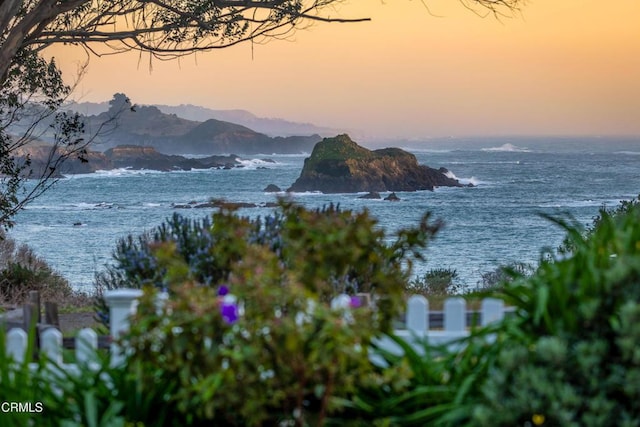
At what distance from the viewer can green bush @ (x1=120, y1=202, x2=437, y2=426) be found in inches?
143

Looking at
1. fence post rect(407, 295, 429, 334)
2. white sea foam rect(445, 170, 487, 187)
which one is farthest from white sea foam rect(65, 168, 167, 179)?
fence post rect(407, 295, 429, 334)

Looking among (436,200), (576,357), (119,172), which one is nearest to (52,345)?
(576,357)

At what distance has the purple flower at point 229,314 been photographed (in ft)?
12.2

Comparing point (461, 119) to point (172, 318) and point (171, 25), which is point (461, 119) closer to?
point (171, 25)

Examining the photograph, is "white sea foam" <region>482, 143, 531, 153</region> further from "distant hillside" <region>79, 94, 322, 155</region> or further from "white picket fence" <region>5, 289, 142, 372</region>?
"white picket fence" <region>5, 289, 142, 372</region>

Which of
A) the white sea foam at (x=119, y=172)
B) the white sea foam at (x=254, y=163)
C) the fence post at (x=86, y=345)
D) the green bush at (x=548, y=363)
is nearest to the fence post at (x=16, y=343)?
the fence post at (x=86, y=345)

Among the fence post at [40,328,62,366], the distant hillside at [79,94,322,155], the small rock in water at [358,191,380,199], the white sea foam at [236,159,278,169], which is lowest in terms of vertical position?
the small rock in water at [358,191,380,199]

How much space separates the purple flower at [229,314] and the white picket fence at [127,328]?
0.81 m

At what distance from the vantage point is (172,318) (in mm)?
3727

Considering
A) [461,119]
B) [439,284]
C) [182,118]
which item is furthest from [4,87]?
[182,118]

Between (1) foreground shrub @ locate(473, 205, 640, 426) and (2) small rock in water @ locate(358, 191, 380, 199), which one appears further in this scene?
(2) small rock in water @ locate(358, 191, 380, 199)

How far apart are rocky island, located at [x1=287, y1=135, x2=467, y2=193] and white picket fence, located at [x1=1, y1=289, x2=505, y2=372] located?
1807 inches

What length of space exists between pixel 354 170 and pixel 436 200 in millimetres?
6613

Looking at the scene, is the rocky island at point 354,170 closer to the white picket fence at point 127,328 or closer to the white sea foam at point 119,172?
the white sea foam at point 119,172
